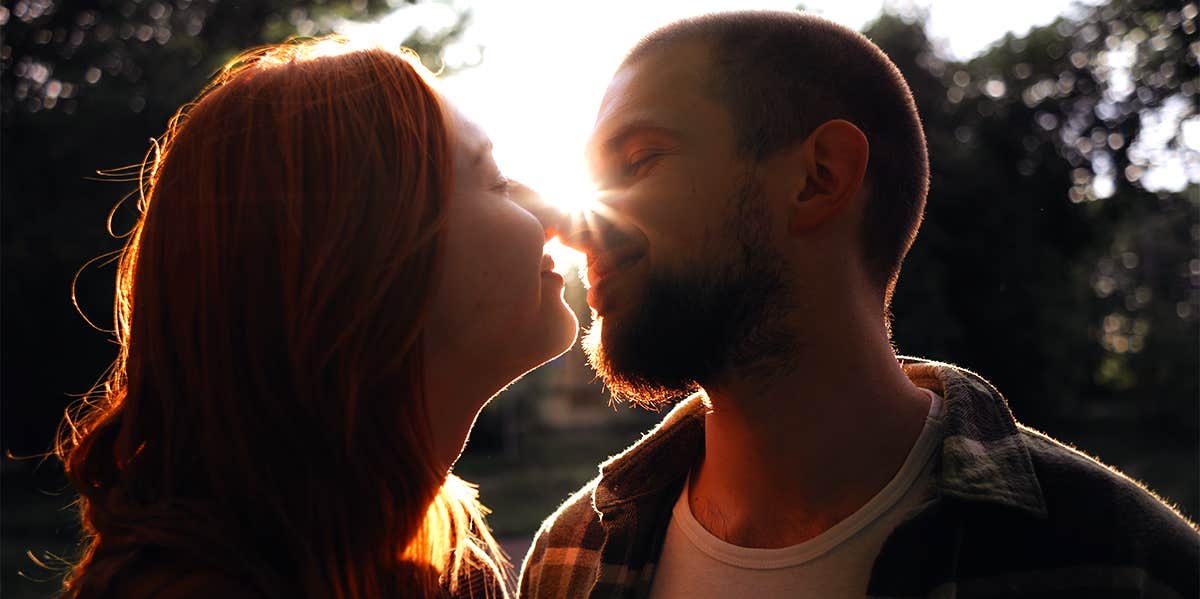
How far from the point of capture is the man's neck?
2201mm

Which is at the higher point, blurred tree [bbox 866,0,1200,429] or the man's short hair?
the man's short hair

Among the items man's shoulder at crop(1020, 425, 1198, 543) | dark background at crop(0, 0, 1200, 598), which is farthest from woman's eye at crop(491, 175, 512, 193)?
dark background at crop(0, 0, 1200, 598)

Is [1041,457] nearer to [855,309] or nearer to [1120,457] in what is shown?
[855,309]

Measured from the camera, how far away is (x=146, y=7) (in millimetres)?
17594

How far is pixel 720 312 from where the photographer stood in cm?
243

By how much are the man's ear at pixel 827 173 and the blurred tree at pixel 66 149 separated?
1456 centimetres

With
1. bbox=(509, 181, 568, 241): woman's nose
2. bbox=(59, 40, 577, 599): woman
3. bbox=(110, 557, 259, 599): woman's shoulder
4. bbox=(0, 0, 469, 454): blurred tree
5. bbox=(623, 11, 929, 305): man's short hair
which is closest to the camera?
bbox=(110, 557, 259, 599): woman's shoulder

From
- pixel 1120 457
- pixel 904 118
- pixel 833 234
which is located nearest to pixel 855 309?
pixel 833 234

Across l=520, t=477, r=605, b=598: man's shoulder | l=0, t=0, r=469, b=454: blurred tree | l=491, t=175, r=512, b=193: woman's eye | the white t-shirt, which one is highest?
l=491, t=175, r=512, b=193: woman's eye

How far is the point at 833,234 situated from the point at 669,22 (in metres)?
0.82

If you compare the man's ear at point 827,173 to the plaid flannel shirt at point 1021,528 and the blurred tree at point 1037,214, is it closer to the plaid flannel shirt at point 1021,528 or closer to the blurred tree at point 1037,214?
the plaid flannel shirt at point 1021,528

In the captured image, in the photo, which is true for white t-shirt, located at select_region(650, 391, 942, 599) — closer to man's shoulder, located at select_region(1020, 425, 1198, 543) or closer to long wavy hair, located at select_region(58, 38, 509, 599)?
man's shoulder, located at select_region(1020, 425, 1198, 543)

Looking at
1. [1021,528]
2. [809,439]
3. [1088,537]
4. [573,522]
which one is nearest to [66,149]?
[573,522]

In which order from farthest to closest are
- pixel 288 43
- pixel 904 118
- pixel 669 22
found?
pixel 669 22, pixel 904 118, pixel 288 43
